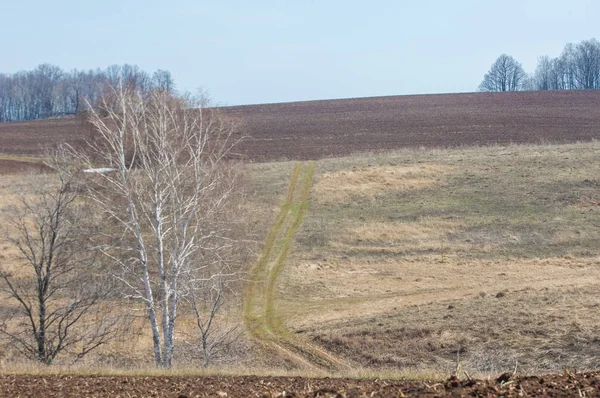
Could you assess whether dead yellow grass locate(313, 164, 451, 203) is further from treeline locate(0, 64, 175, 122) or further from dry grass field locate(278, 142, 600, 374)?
treeline locate(0, 64, 175, 122)

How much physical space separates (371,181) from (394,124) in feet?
93.3

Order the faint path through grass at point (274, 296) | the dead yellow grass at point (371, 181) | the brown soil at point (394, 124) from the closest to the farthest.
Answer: the faint path through grass at point (274, 296)
the dead yellow grass at point (371, 181)
the brown soil at point (394, 124)

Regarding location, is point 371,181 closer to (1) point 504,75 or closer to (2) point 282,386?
(2) point 282,386

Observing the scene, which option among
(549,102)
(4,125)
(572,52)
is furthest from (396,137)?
(572,52)

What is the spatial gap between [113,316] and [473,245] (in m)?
17.2

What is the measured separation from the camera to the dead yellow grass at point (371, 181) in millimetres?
43397

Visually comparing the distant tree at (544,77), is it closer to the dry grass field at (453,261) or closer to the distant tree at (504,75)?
the distant tree at (504,75)

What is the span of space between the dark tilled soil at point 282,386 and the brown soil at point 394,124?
43.8m

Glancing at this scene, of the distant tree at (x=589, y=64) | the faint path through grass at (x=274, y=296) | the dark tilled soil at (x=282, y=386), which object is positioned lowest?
the faint path through grass at (x=274, y=296)

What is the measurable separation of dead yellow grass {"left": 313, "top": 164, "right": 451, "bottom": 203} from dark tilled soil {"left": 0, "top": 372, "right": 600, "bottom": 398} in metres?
31.3

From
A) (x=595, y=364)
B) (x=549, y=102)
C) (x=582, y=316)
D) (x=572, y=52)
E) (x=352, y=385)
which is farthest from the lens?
(x=572, y=52)

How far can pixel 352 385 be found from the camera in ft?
33.6

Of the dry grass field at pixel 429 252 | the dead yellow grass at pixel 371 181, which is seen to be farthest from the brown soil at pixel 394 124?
the dead yellow grass at pixel 371 181

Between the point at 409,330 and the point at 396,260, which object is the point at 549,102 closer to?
the point at 396,260
